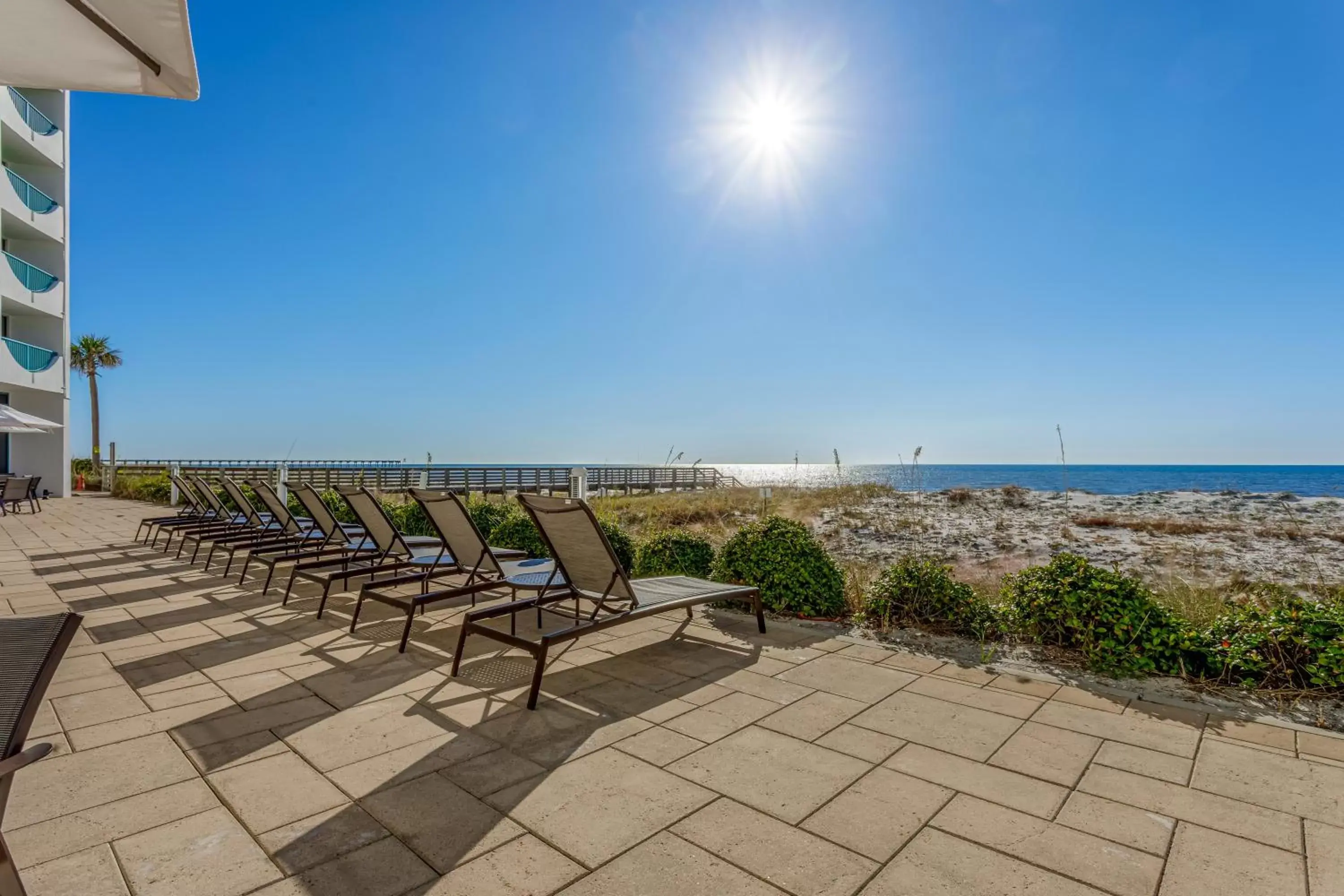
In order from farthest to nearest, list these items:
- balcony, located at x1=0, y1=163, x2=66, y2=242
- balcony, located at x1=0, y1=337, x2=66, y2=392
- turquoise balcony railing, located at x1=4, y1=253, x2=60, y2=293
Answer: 1. balcony, located at x1=0, y1=163, x2=66, y2=242
2. turquoise balcony railing, located at x1=4, y1=253, x2=60, y2=293
3. balcony, located at x1=0, y1=337, x2=66, y2=392

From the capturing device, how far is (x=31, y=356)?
16484 millimetres

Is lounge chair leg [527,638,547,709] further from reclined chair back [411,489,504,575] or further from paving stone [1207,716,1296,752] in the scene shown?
paving stone [1207,716,1296,752]

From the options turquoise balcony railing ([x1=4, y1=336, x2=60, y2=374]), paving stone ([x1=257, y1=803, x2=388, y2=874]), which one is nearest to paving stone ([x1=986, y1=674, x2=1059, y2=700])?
→ paving stone ([x1=257, y1=803, x2=388, y2=874])

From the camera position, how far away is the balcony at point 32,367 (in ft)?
51.3

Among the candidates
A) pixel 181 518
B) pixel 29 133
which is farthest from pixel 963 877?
pixel 29 133

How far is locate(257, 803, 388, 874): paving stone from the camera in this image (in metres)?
1.71

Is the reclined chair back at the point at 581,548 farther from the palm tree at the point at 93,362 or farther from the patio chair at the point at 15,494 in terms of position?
the palm tree at the point at 93,362

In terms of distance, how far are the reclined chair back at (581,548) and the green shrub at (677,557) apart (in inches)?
70.5

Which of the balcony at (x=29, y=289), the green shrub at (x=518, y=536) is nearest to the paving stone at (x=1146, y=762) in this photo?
the green shrub at (x=518, y=536)

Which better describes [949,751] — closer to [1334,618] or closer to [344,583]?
[1334,618]

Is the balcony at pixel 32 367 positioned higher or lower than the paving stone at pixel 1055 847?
higher

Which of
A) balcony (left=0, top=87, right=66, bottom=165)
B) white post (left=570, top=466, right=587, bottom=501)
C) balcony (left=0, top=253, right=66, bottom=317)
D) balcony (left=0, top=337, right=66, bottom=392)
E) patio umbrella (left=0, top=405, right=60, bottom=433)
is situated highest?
balcony (left=0, top=87, right=66, bottom=165)

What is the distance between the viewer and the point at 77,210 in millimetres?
19422

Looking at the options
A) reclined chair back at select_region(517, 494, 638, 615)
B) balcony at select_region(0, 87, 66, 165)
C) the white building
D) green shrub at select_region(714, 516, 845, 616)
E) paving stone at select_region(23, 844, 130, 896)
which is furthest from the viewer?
the white building
